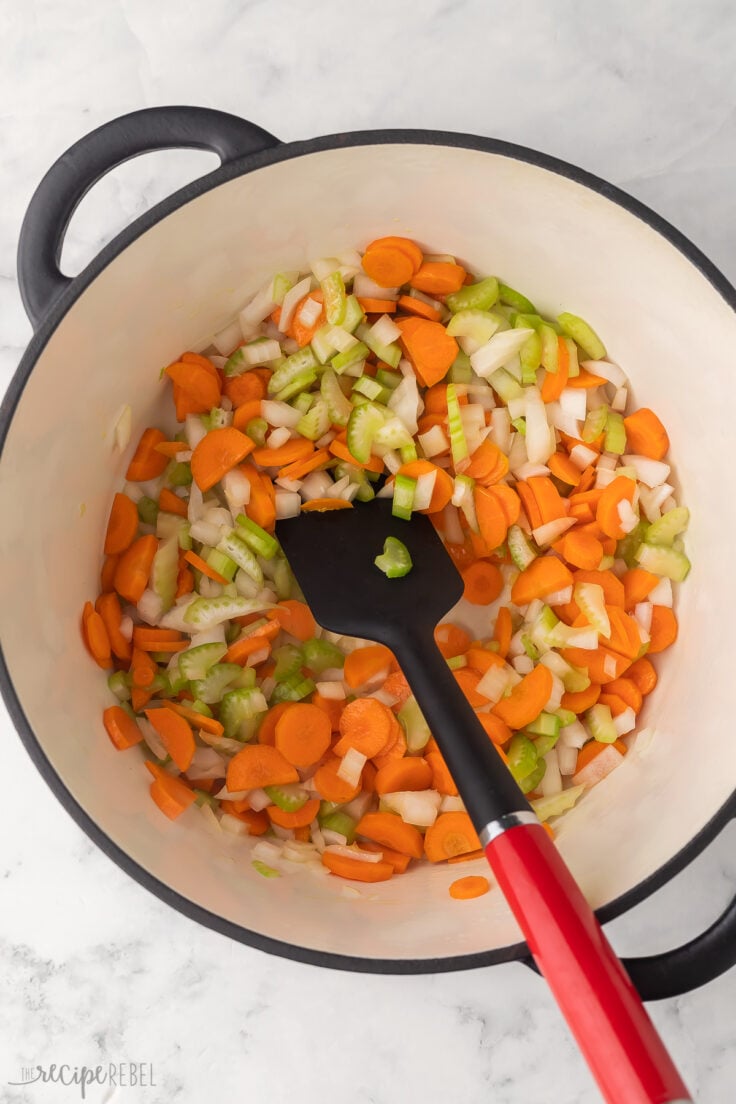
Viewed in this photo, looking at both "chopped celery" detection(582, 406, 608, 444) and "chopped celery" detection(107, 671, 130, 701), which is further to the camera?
"chopped celery" detection(582, 406, 608, 444)

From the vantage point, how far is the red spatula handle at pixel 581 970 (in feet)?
3.68

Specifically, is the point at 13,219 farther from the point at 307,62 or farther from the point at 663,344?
the point at 663,344

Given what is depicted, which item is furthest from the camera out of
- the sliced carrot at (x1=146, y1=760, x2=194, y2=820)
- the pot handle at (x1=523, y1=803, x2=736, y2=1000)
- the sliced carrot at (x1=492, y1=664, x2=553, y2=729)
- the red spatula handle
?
the sliced carrot at (x1=492, y1=664, x2=553, y2=729)

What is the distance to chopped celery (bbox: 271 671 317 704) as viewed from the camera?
1.78 meters

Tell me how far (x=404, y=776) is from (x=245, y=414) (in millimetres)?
751

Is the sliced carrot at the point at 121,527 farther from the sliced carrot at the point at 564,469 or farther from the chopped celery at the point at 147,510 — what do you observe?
the sliced carrot at the point at 564,469

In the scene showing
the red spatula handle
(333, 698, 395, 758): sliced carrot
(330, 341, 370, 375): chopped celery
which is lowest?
the red spatula handle

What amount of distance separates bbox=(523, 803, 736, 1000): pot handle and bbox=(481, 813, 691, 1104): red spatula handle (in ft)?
0.67

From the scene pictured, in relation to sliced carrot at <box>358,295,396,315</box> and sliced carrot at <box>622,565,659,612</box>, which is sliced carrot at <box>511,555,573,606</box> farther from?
sliced carrot at <box>358,295,396,315</box>

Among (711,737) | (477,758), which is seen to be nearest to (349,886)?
(477,758)

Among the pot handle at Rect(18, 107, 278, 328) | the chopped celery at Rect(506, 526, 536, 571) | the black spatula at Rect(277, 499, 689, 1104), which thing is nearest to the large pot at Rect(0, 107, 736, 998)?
the pot handle at Rect(18, 107, 278, 328)

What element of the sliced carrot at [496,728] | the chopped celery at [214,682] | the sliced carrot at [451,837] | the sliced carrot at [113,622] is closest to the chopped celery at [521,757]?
the sliced carrot at [496,728]

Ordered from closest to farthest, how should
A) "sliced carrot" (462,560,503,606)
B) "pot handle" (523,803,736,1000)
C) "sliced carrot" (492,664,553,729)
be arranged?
1. "pot handle" (523,803,736,1000)
2. "sliced carrot" (492,664,553,729)
3. "sliced carrot" (462,560,503,606)

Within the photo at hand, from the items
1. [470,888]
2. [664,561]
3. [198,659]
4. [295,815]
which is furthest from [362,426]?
[470,888]
